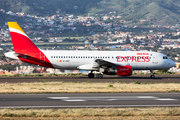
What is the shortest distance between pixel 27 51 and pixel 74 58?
18.6ft

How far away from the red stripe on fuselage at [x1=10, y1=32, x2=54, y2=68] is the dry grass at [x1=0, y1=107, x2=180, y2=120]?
23698 millimetres

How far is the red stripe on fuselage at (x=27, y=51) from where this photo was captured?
4044 cm

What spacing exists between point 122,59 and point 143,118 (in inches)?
1030

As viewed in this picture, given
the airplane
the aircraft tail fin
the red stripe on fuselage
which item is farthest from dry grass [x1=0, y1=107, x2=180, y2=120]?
the aircraft tail fin

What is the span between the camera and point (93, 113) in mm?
16422

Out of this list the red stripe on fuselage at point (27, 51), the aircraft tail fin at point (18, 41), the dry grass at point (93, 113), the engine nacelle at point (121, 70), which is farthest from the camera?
the aircraft tail fin at point (18, 41)

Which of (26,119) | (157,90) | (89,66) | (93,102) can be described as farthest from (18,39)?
(26,119)

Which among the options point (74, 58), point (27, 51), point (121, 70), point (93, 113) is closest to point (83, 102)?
point (93, 113)

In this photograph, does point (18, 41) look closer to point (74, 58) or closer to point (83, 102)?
point (74, 58)

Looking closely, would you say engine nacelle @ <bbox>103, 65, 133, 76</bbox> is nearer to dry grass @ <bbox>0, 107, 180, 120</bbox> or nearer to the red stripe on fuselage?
the red stripe on fuselage

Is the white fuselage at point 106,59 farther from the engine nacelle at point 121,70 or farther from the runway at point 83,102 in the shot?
the runway at point 83,102

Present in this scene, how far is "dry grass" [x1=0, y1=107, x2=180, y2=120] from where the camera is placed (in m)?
15.9

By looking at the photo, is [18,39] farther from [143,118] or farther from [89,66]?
[143,118]

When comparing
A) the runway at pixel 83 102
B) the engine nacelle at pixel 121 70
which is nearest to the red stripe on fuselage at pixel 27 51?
the engine nacelle at pixel 121 70
